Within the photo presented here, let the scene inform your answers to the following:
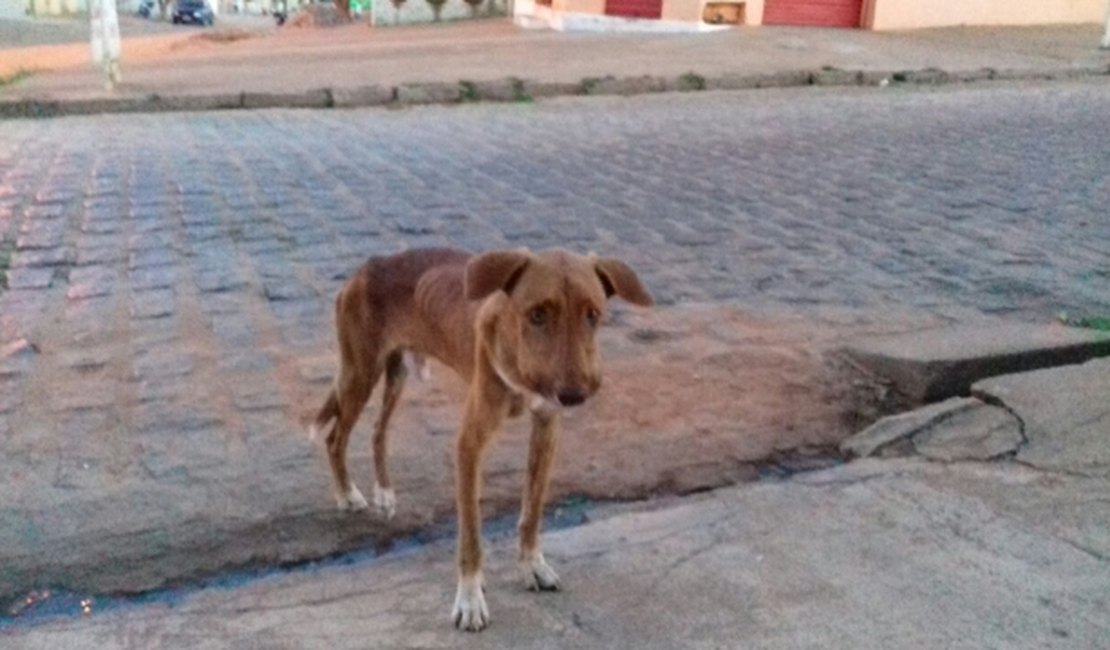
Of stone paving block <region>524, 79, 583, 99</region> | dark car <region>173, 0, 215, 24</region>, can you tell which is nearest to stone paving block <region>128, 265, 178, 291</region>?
stone paving block <region>524, 79, 583, 99</region>

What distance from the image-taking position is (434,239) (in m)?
7.39

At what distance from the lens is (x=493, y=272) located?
3023mm

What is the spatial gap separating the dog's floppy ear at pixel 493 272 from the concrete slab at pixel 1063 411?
2.32 metres

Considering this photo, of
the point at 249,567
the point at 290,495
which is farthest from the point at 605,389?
the point at 249,567

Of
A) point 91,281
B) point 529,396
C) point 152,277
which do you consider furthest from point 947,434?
point 91,281

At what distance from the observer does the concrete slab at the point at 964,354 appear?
5.05 meters

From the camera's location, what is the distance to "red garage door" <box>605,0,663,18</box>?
2200 cm

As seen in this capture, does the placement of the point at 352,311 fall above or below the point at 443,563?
above

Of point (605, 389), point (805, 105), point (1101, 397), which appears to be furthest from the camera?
point (805, 105)

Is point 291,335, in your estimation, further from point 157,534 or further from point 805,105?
point 805,105

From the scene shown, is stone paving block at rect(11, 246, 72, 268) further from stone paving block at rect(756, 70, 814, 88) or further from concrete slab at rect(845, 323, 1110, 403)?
stone paving block at rect(756, 70, 814, 88)

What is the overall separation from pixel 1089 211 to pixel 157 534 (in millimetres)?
7365

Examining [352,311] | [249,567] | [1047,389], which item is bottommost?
[249,567]

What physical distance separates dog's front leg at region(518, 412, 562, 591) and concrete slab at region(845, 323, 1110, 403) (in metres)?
2.26
